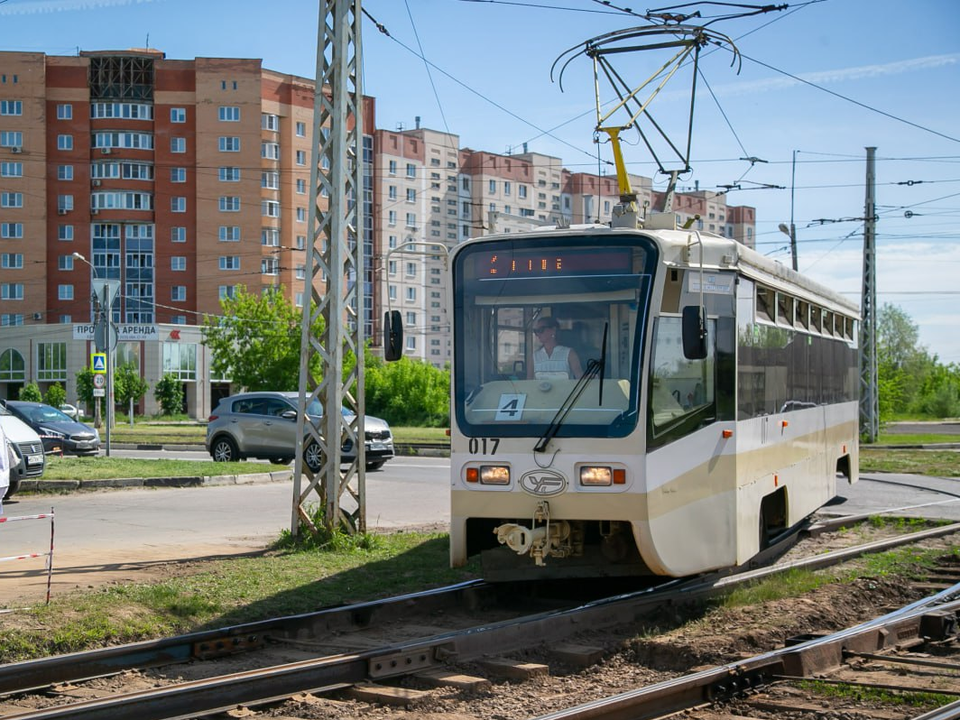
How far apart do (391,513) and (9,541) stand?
592cm

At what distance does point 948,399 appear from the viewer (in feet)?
258

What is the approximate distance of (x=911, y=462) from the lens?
29.7m

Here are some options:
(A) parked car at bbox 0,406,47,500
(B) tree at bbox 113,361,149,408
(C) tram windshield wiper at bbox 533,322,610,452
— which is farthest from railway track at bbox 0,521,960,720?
(B) tree at bbox 113,361,149,408

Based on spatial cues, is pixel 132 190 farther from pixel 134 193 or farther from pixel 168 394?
pixel 168 394

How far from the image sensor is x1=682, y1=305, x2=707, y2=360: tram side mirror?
8523mm

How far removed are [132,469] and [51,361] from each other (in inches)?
2587

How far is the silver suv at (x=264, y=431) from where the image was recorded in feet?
88.7

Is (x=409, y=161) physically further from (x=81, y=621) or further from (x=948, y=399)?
(x=81, y=621)

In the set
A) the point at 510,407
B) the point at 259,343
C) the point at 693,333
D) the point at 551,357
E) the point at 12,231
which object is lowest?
the point at 510,407

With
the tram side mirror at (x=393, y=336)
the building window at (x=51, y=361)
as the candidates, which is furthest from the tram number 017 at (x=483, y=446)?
the building window at (x=51, y=361)

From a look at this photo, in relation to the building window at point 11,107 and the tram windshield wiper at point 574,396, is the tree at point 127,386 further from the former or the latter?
the tram windshield wiper at point 574,396

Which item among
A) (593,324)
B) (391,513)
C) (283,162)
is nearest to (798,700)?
(593,324)

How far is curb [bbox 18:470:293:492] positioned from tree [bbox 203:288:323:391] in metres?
37.8

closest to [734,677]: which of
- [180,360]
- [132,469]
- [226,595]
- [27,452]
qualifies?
[226,595]
